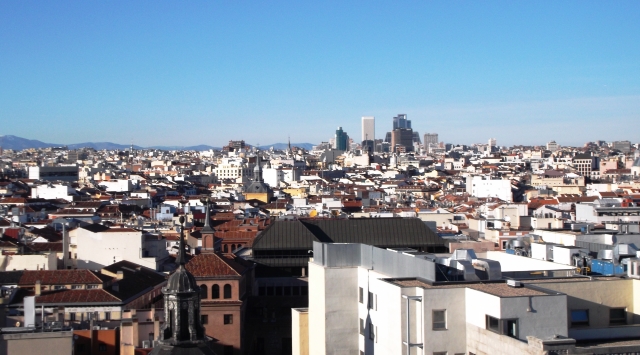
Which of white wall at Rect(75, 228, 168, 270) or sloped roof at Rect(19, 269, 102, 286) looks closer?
sloped roof at Rect(19, 269, 102, 286)

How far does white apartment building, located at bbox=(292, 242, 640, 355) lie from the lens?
1397 centimetres

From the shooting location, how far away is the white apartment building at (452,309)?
45.8 ft

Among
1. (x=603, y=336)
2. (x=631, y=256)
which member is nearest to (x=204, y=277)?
(x=631, y=256)

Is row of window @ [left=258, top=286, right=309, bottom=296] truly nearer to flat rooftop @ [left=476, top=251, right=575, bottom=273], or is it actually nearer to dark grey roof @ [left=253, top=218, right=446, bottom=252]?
dark grey roof @ [left=253, top=218, right=446, bottom=252]

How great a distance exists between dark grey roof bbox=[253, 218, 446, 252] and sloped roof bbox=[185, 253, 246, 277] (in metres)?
5.04

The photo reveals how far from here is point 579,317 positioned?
15.7 m

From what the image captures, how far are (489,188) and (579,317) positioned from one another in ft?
348

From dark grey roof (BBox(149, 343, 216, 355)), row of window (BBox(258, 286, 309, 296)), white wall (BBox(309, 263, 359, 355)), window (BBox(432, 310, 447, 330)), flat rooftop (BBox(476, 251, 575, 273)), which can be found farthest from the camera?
row of window (BBox(258, 286, 309, 296))

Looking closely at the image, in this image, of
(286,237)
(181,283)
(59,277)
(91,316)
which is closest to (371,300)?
(181,283)

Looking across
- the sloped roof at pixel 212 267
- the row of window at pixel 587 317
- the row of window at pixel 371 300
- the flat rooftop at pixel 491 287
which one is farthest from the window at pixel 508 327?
the sloped roof at pixel 212 267

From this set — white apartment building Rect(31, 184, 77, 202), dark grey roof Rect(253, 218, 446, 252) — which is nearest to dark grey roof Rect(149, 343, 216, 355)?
dark grey roof Rect(253, 218, 446, 252)

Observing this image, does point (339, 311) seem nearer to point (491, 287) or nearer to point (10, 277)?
point (491, 287)

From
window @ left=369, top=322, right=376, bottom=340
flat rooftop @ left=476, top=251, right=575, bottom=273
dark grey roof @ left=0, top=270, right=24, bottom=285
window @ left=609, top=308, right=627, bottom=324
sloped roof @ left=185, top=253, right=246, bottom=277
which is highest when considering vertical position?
flat rooftop @ left=476, top=251, right=575, bottom=273

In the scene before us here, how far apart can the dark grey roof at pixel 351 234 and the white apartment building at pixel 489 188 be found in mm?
79190
